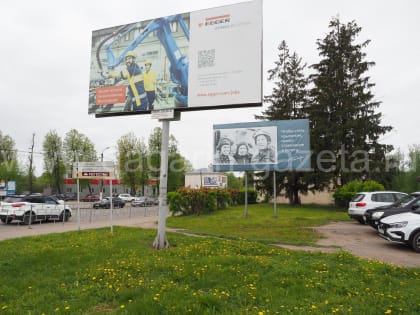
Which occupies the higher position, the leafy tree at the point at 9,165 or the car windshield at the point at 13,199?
the leafy tree at the point at 9,165

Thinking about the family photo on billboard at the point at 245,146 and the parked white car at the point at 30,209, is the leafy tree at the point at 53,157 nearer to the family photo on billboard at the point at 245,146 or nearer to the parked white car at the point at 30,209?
the parked white car at the point at 30,209

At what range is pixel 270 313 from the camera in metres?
4.11

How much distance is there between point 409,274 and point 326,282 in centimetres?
196

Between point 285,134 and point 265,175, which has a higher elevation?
point 285,134

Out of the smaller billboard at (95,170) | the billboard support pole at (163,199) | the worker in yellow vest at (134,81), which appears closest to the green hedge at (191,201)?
the smaller billboard at (95,170)

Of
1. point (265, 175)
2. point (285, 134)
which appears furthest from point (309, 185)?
point (285, 134)

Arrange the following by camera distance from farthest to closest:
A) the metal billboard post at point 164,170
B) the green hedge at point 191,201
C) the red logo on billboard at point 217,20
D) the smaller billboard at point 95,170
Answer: the green hedge at point 191,201, the smaller billboard at point 95,170, the metal billboard post at point 164,170, the red logo on billboard at point 217,20

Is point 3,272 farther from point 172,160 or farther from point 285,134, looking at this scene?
point 172,160

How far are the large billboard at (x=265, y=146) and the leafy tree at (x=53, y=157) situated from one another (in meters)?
43.4

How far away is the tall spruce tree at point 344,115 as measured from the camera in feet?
89.9

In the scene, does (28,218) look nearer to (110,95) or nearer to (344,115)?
(110,95)

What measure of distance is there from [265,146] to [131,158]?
42.6 metres

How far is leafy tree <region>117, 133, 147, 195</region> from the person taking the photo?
58469mm

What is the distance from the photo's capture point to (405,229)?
29.9ft
